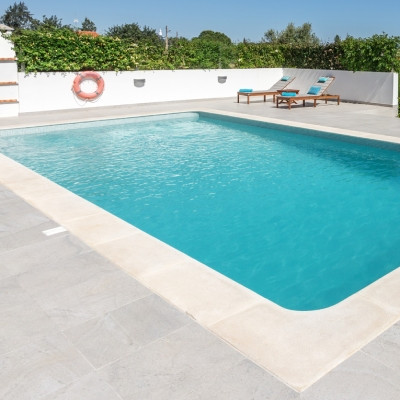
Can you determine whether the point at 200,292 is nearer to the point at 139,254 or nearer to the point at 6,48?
the point at 139,254

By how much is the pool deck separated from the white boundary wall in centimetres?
1020

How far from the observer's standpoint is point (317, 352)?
8.38 ft

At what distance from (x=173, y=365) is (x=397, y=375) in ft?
3.77

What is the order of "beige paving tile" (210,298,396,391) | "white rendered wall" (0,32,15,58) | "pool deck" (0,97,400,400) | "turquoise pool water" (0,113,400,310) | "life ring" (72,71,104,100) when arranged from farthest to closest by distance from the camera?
"life ring" (72,71,104,100) → "white rendered wall" (0,32,15,58) → "turquoise pool water" (0,113,400,310) → "beige paving tile" (210,298,396,391) → "pool deck" (0,97,400,400)

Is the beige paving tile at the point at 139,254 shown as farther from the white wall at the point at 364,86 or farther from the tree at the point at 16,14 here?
the tree at the point at 16,14

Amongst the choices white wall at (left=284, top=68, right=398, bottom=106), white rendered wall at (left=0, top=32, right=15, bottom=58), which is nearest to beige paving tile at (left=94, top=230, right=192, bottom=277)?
white rendered wall at (left=0, top=32, right=15, bottom=58)

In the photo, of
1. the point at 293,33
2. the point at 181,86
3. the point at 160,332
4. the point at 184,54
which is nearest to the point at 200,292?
the point at 160,332

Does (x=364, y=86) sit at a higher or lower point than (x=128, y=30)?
lower

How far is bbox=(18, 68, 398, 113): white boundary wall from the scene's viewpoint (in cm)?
1348

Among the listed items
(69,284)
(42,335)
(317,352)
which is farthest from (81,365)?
(317,352)

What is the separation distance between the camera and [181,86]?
1627 cm

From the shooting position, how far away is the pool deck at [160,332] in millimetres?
2303

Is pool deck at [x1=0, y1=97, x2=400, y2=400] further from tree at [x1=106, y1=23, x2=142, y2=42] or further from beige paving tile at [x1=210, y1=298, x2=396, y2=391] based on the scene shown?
tree at [x1=106, y1=23, x2=142, y2=42]

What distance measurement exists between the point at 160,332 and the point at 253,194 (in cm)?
394
